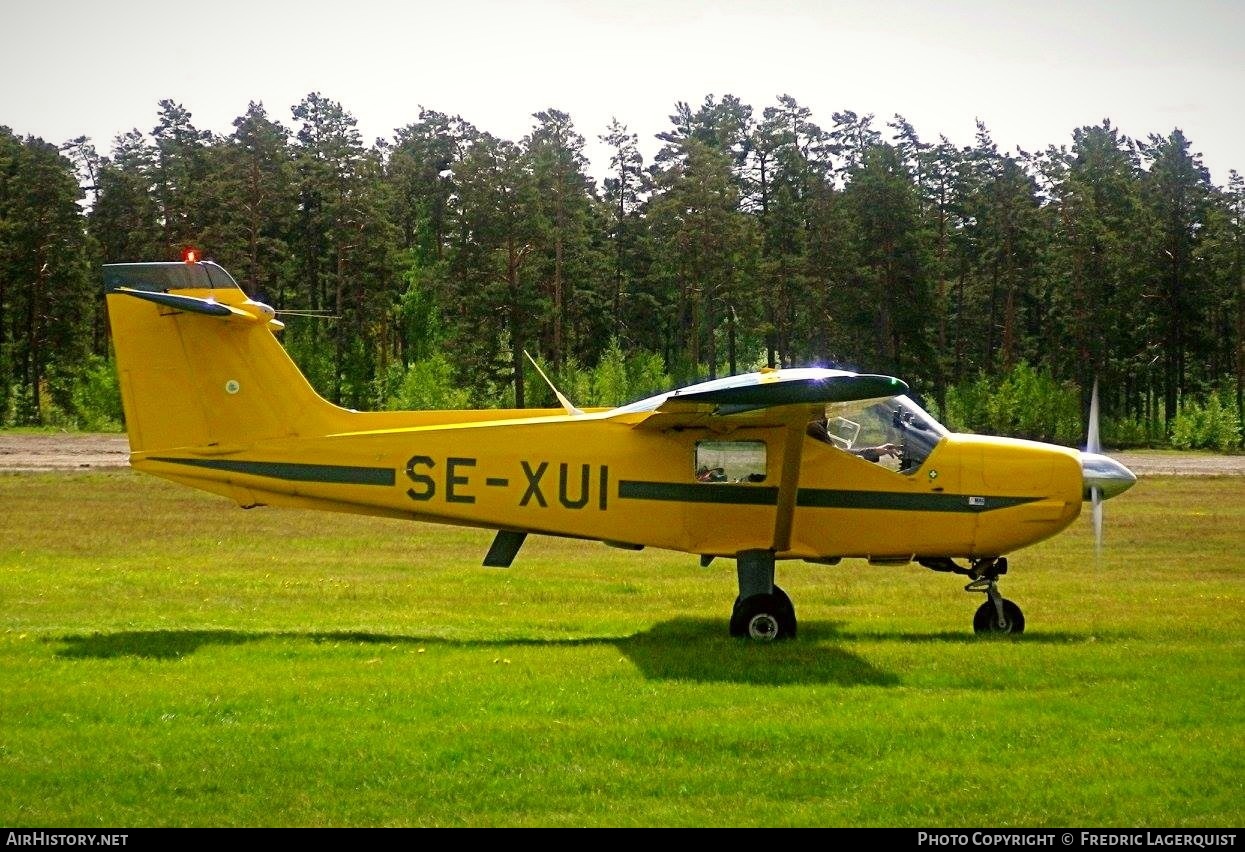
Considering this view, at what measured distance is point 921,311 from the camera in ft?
206

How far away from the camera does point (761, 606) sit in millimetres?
13156

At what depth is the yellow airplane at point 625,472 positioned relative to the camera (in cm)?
1347

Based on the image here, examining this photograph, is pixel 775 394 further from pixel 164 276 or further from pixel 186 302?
pixel 164 276

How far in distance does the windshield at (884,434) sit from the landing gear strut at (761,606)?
55.7 inches

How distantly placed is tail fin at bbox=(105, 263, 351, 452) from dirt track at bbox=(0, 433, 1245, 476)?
26.0 metres

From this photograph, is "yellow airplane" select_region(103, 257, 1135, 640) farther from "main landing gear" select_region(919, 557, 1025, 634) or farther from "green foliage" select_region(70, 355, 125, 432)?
"green foliage" select_region(70, 355, 125, 432)

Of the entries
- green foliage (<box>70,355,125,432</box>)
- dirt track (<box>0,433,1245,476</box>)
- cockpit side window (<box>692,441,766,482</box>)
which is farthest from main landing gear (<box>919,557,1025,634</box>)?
green foliage (<box>70,355,125,432</box>)

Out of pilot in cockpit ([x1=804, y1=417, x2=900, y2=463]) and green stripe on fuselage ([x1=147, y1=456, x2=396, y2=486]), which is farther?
pilot in cockpit ([x1=804, y1=417, x2=900, y2=463])

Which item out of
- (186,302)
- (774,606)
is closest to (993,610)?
(774,606)

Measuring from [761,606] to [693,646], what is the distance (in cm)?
88

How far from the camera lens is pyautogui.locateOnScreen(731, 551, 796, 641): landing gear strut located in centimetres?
1311

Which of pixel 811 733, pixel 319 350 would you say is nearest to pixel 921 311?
pixel 319 350

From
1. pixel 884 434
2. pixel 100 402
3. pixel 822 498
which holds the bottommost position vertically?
pixel 100 402

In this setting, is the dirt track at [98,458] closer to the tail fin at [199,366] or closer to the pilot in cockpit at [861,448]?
the tail fin at [199,366]
